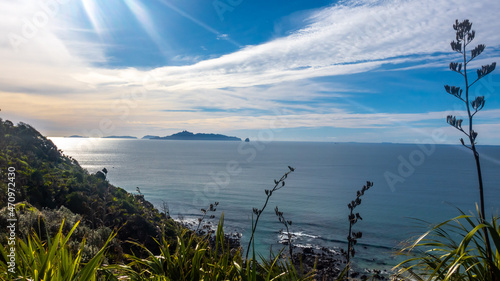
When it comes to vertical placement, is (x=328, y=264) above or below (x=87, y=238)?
below

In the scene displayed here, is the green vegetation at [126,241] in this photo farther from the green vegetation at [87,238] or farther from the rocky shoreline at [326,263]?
the rocky shoreline at [326,263]

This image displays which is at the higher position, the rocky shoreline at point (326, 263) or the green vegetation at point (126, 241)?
the green vegetation at point (126, 241)

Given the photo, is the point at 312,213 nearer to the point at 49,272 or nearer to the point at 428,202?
the point at 428,202

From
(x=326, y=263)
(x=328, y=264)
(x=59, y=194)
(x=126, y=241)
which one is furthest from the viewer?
(x=326, y=263)

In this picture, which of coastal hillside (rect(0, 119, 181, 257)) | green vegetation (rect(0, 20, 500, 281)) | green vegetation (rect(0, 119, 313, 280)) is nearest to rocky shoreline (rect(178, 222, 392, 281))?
coastal hillside (rect(0, 119, 181, 257))

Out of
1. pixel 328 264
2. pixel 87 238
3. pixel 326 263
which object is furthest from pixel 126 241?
pixel 326 263

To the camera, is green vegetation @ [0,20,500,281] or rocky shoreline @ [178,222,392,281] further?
rocky shoreline @ [178,222,392,281]

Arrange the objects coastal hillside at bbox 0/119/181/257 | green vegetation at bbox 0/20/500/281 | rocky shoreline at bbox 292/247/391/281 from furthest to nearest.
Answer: rocky shoreline at bbox 292/247/391/281 < coastal hillside at bbox 0/119/181/257 < green vegetation at bbox 0/20/500/281

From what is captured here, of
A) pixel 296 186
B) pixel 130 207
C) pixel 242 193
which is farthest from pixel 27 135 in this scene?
pixel 296 186

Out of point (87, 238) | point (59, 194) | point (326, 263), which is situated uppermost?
point (87, 238)

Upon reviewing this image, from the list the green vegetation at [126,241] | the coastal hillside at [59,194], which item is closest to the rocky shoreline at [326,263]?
the coastal hillside at [59,194]

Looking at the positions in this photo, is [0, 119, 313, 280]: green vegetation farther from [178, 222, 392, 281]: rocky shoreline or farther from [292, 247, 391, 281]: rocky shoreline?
[292, 247, 391, 281]: rocky shoreline

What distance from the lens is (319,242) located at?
25375mm

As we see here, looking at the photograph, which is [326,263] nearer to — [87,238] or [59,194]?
[59,194]
